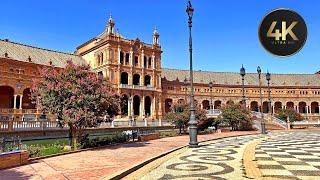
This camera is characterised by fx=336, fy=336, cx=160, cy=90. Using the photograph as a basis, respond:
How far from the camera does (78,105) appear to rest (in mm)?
18906

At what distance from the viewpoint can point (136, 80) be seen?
6962 cm

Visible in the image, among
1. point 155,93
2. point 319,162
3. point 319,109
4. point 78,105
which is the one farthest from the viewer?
point 319,109

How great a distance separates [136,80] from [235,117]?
106ft

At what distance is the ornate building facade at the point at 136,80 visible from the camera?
51531 millimetres

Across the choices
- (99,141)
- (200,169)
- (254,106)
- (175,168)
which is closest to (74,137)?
(99,141)

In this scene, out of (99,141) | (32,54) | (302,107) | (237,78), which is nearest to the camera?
(99,141)

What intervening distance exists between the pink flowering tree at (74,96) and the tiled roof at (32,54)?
32113mm

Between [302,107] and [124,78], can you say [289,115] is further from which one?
[302,107]

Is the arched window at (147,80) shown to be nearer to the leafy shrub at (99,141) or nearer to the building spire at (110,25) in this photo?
the building spire at (110,25)

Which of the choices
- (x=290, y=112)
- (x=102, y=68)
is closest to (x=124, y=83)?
(x=102, y=68)

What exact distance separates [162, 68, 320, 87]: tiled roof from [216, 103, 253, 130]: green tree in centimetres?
4474

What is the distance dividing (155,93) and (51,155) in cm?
5508

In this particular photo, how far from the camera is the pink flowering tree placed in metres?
18.7

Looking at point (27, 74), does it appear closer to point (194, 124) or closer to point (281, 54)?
point (194, 124)
